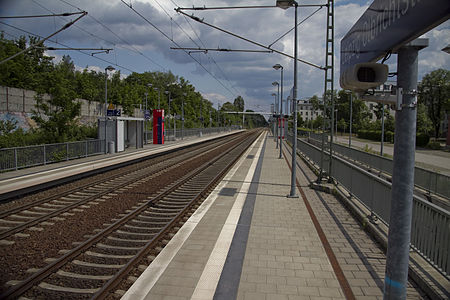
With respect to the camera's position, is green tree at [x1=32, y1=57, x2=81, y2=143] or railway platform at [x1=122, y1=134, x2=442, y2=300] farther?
green tree at [x1=32, y1=57, x2=81, y2=143]

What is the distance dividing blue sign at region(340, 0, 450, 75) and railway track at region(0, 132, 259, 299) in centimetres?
414

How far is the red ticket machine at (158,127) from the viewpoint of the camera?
34.9m

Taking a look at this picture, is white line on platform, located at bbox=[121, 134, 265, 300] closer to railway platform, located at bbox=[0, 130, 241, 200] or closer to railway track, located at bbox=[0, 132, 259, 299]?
railway track, located at bbox=[0, 132, 259, 299]

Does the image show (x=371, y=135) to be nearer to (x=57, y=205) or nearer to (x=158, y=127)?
(x=158, y=127)

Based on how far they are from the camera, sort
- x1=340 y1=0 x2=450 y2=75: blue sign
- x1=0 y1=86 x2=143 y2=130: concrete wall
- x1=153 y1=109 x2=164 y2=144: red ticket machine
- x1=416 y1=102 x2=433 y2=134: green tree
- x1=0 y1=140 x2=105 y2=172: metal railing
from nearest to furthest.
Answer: x1=340 y1=0 x2=450 y2=75: blue sign < x1=0 y1=140 x2=105 y2=172: metal railing < x1=0 y1=86 x2=143 y2=130: concrete wall < x1=153 y1=109 x2=164 y2=144: red ticket machine < x1=416 y1=102 x2=433 y2=134: green tree

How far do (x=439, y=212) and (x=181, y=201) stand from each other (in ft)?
23.7

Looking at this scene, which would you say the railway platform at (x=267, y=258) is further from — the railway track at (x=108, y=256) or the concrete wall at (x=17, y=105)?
the concrete wall at (x=17, y=105)

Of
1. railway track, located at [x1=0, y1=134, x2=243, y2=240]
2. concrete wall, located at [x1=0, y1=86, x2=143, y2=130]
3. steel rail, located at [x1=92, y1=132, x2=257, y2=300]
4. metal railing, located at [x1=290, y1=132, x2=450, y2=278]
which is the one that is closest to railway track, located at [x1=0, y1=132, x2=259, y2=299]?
steel rail, located at [x1=92, y1=132, x2=257, y2=300]

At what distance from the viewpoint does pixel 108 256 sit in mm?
5883

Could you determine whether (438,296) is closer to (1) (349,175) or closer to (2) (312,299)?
(2) (312,299)

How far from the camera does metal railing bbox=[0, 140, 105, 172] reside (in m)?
15.2

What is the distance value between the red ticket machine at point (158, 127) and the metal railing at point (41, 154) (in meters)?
12.8

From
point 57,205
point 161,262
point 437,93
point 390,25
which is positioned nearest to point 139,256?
point 161,262

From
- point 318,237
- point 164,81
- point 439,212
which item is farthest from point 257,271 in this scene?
point 164,81
